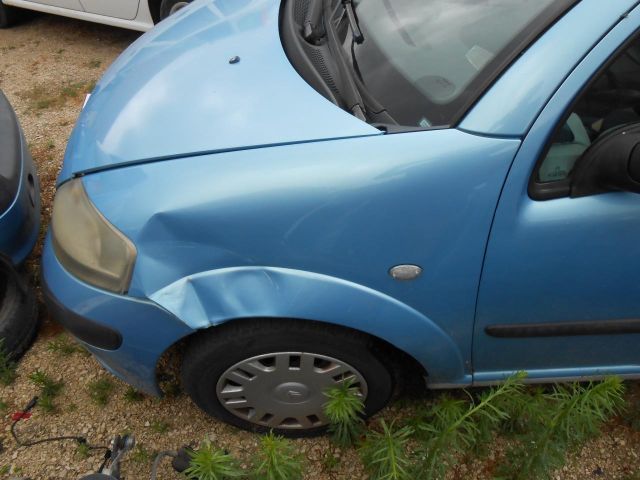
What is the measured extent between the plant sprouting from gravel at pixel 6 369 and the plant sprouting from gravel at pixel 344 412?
124cm

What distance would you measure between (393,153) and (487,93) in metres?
0.27

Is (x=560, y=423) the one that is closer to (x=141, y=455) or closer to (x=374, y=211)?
(x=374, y=211)

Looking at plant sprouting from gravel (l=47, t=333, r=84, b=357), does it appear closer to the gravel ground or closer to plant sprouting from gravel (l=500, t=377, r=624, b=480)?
the gravel ground

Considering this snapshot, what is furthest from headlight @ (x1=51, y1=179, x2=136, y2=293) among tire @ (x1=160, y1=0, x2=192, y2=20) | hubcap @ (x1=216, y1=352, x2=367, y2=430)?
tire @ (x1=160, y1=0, x2=192, y2=20)

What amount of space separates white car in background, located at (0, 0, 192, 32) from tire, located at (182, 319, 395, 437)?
2805 mm

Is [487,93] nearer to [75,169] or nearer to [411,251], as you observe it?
[411,251]

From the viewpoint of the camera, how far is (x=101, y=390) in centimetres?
211

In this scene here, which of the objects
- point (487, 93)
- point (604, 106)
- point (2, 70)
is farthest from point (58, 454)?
point (2, 70)

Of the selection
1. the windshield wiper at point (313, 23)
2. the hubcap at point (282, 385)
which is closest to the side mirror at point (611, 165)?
the hubcap at point (282, 385)

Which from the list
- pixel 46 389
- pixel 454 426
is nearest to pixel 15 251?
pixel 46 389

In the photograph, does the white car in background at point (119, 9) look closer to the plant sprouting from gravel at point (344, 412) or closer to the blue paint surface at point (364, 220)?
the blue paint surface at point (364, 220)

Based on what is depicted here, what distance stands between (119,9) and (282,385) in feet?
10.4

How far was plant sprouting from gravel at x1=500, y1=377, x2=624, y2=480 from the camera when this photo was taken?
1.41m

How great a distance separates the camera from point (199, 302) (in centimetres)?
146
